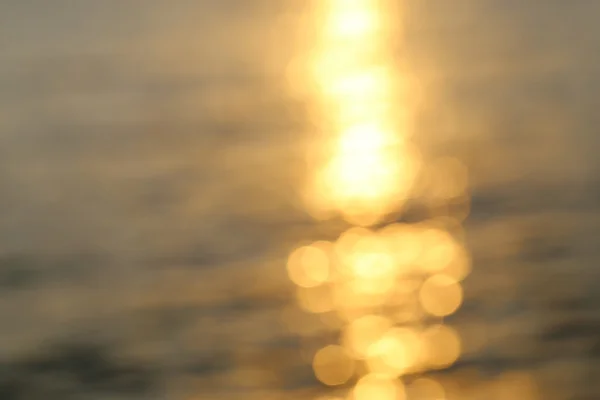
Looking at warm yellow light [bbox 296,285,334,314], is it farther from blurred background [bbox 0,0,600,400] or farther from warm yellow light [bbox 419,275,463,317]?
warm yellow light [bbox 419,275,463,317]

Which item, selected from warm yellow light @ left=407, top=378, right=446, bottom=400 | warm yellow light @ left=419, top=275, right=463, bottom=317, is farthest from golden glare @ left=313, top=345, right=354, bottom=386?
warm yellow light @ left=419, top=275, right=463, bottom=317

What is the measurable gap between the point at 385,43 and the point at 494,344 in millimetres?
3199

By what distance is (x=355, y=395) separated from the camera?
3053 millimetres

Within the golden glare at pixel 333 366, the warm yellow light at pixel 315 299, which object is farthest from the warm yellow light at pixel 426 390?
the warm yellow light at pixel 315 299

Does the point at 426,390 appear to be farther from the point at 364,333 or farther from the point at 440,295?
the point at 440,295

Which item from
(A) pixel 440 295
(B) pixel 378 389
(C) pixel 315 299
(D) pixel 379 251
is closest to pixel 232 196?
(D) pixel 379 251

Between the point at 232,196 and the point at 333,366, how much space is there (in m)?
1.27

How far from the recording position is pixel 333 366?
10.6ft

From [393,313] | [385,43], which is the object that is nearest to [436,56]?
[385,43]

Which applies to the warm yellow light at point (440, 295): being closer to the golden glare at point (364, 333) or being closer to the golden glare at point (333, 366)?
the golden glare at point (364, 333)

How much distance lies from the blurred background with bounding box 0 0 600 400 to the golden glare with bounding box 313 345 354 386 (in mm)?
28

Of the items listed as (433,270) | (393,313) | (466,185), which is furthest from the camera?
(466,185)

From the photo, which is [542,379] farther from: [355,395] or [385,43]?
[385,43]

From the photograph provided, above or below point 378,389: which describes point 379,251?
above
